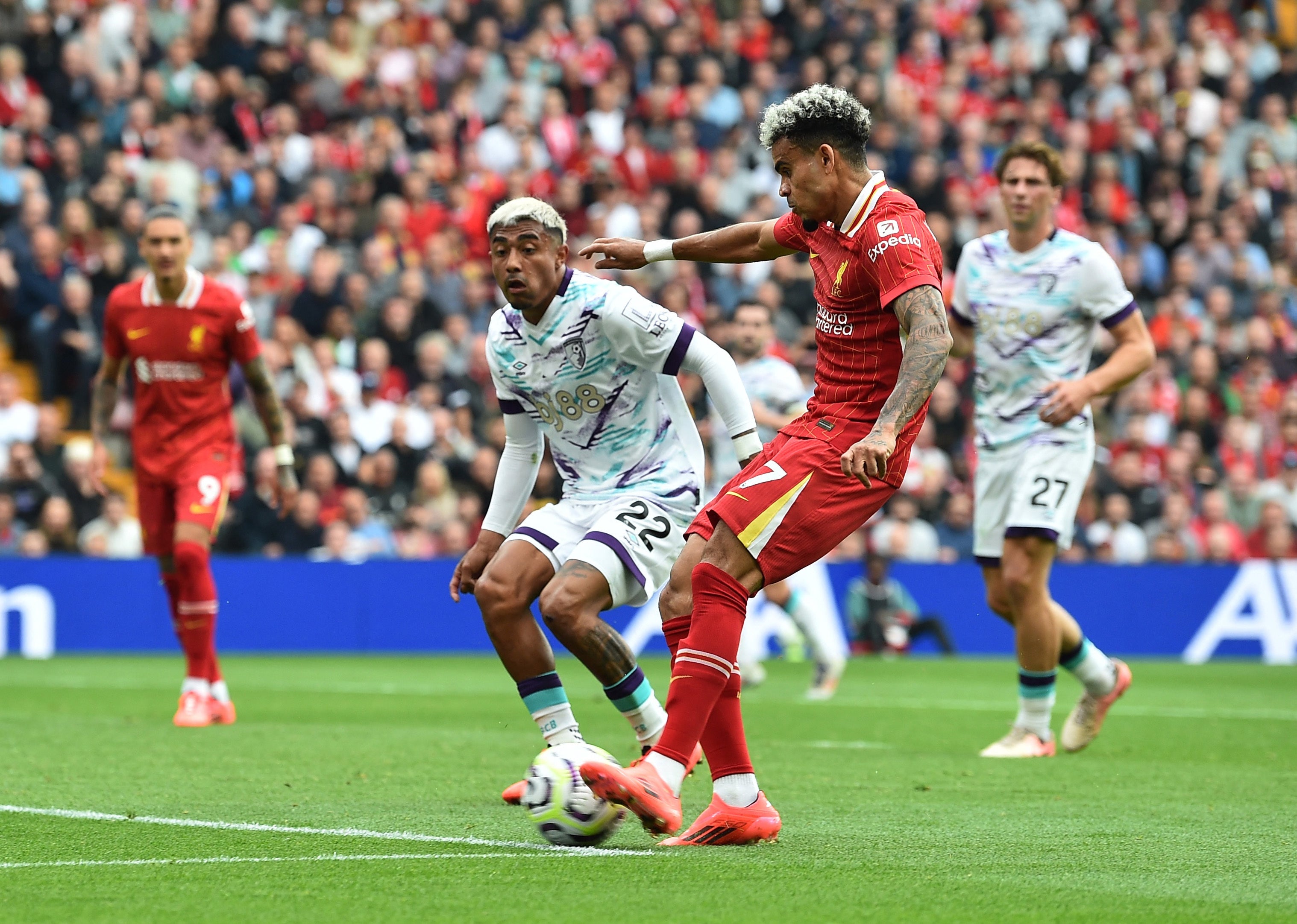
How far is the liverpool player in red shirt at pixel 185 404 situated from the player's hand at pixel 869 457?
5.92 metres

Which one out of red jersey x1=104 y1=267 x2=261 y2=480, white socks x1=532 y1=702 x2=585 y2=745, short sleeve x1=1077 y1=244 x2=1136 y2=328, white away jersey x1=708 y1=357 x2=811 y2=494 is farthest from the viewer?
white away jersey x1=708 y1=357 x2=811 y2=494

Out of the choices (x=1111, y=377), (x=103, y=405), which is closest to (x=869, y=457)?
(x=1111, y=377)

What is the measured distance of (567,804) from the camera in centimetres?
553

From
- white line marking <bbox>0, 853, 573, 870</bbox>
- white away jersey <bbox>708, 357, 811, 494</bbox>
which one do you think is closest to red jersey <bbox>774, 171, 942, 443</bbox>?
white line marking <bbox>0, 853, 573, 870</bbox>

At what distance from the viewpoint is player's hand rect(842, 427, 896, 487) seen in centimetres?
533

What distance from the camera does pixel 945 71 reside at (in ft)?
79.1

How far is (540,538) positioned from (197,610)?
424cm

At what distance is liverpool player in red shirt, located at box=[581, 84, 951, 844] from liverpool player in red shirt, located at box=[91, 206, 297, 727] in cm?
515

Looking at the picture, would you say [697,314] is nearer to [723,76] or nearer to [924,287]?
[723,76]

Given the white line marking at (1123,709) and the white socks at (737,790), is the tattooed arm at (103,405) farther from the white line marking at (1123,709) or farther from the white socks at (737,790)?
the white socks at (737,790)

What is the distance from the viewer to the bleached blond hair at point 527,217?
6773 millimetres

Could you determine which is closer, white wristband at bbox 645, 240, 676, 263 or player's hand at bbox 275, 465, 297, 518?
white wristband at bbox 645, 240, 676, 263

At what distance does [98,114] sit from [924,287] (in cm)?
1464

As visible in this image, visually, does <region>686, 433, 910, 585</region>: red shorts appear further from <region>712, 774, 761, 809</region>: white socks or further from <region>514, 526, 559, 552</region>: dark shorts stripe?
<region>514, 526, 559, 552</region>: dark shorts stripe
